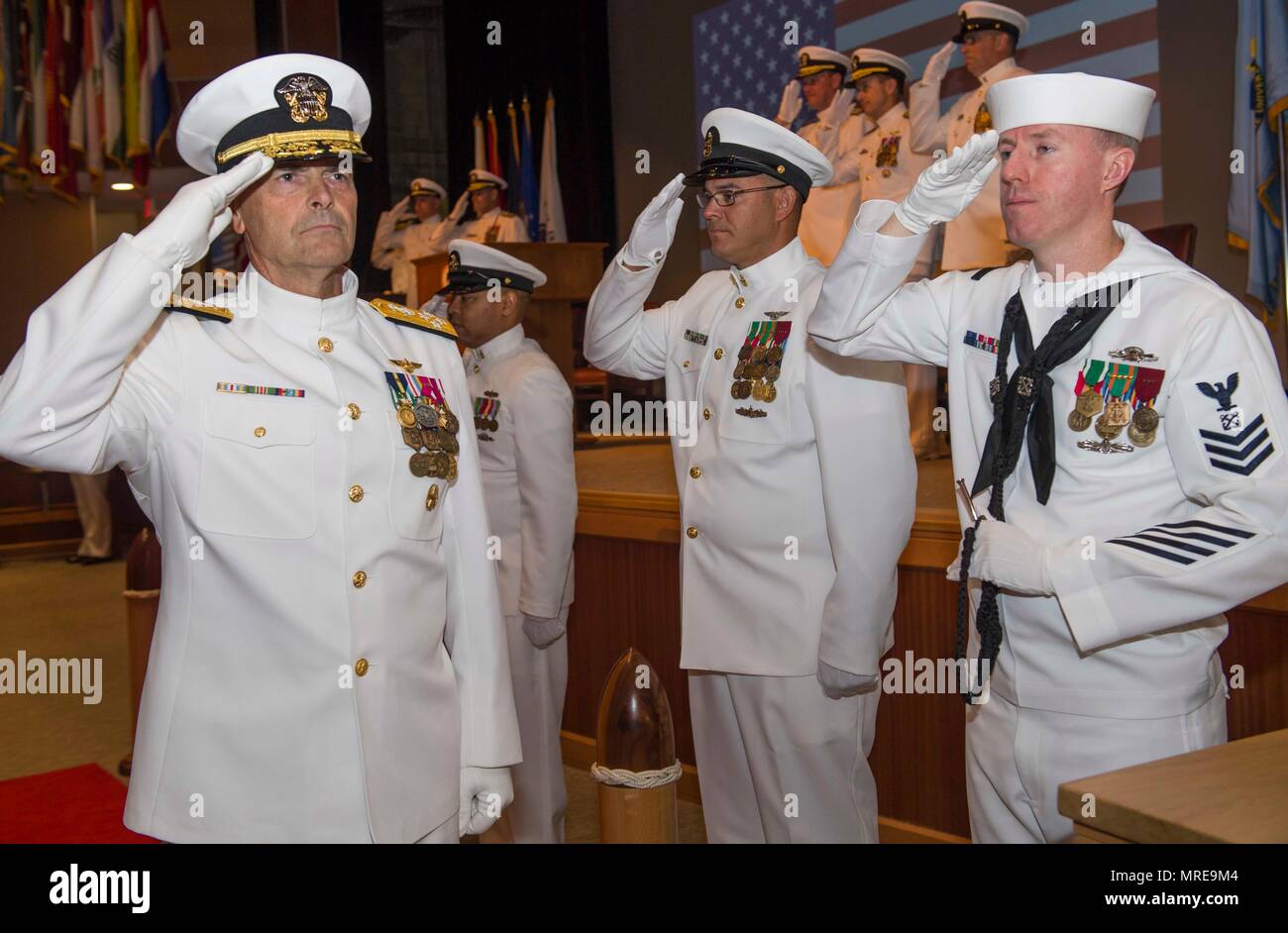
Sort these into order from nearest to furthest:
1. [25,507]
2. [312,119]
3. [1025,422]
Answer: [312,119] → [1025,422] → [25,507]

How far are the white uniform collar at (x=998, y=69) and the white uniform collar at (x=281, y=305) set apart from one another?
4.33m

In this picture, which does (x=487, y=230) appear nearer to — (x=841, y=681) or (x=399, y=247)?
(x=399, y=247)

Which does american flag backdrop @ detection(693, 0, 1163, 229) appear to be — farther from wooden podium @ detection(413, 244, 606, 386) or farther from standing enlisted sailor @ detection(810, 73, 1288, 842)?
standing enlisted sailor @ detection(810, 73, 1288, 842)

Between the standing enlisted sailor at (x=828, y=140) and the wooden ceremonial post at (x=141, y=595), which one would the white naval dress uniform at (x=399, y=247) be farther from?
the wooden ceremonial post at (x=141, y=595)

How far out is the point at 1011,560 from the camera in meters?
1.69

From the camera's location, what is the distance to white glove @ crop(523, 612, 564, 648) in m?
3.22

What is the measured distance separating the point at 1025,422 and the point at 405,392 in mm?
867

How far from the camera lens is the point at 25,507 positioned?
10.1m

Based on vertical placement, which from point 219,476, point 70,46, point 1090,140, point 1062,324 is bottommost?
point 219,476

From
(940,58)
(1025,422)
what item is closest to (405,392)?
(1025,422)

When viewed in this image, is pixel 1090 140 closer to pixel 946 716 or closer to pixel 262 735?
pixel 262 735

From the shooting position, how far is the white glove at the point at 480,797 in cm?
174

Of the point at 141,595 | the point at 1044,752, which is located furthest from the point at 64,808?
the point at 1044,752

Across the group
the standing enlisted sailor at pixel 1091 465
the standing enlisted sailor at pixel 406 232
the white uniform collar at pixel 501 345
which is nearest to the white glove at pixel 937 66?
the white uniform collar at pixel 501 345
